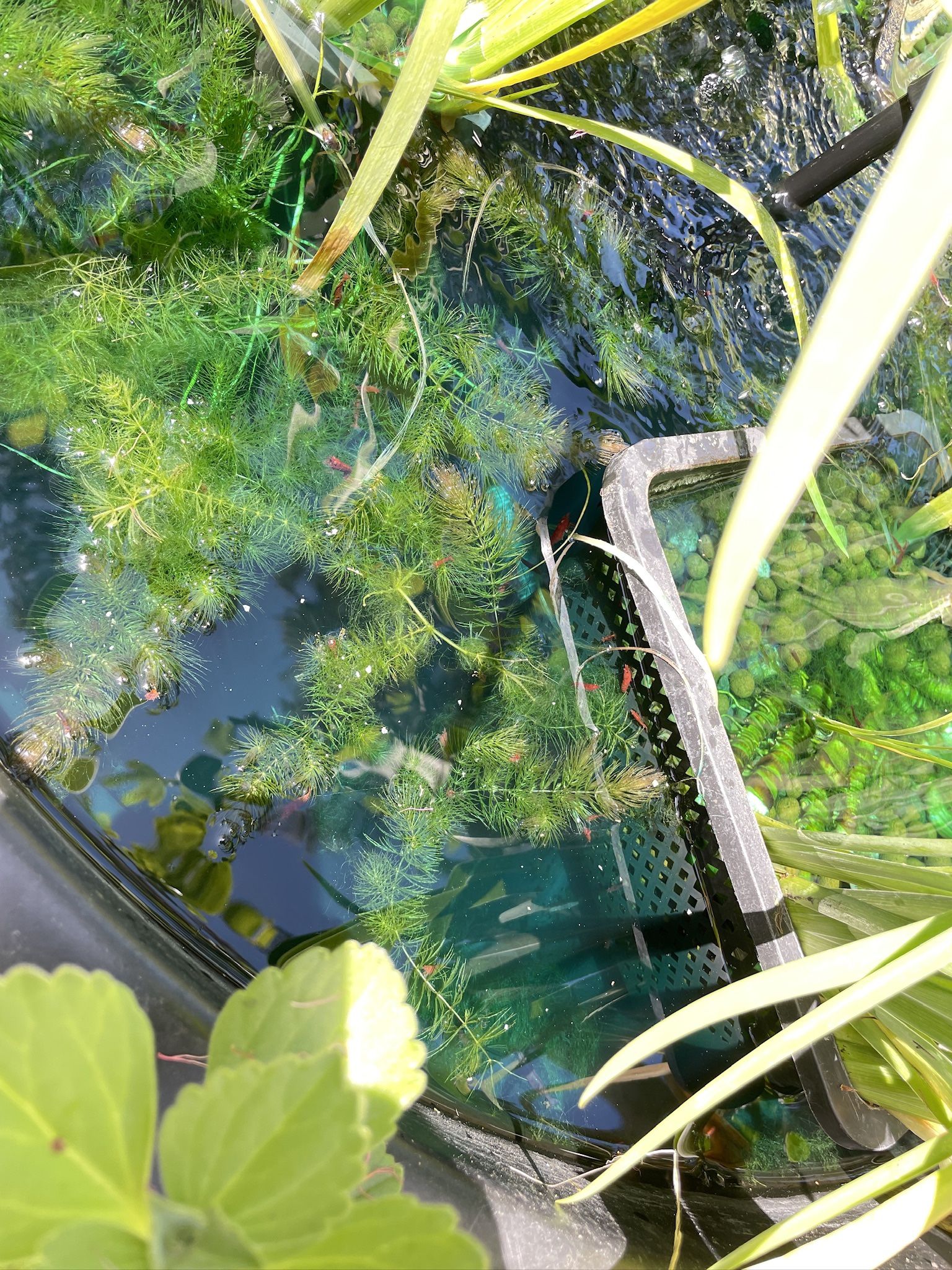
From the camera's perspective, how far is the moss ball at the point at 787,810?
3.03ft

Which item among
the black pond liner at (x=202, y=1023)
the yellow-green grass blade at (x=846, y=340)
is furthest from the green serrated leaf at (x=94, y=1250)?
the yellow-green grass blade at (x=846, y=340)

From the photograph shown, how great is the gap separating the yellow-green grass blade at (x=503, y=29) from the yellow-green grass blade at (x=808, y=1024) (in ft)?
2.61

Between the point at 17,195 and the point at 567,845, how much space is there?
0.82 m

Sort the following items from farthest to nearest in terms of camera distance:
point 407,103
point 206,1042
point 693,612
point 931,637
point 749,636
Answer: point 931,637 → point 749,636 → point 693,612 → point 407,103 → point 206,1042

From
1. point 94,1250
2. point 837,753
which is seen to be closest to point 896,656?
point 837,753

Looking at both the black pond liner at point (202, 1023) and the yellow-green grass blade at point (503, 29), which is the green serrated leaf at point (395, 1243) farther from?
the yellow-green grass blade at point (503, 29)

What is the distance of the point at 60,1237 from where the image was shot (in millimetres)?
197

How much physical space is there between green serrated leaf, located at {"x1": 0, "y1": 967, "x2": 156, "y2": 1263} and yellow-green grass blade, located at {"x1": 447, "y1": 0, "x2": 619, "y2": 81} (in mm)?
819

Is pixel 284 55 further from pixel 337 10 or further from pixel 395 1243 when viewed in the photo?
pixel 395 1243

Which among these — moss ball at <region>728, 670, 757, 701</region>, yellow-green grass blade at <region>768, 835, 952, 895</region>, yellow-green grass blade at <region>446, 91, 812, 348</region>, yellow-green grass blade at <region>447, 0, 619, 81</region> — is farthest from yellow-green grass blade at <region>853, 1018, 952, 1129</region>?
yellow-green grass blade at <region>447, 0, 619, 81</region>

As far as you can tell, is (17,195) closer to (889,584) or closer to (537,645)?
(537,645)

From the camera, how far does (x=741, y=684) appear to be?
941 mm

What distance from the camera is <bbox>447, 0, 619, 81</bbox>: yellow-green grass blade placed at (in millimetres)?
648

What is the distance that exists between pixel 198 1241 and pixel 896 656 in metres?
1.09
